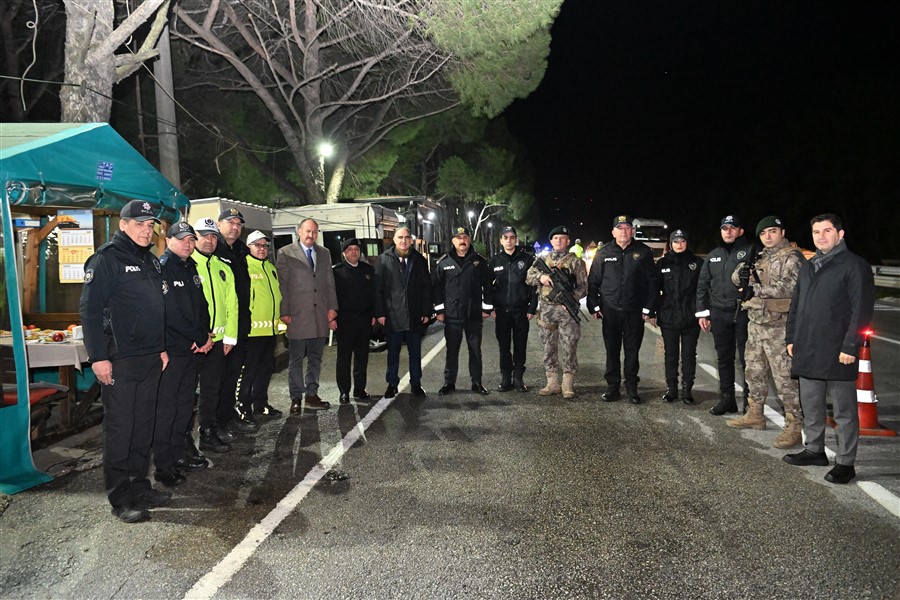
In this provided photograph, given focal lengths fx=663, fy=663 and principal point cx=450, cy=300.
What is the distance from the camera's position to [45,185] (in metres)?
5.75

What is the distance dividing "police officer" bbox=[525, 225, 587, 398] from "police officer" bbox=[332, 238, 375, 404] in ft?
6.75

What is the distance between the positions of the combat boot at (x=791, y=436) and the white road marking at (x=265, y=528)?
3.88 meters

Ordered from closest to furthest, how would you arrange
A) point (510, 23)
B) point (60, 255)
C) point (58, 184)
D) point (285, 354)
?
1. point (58, 184)
2. point (60, 255)
3. point (285, 354)
4. point (510, 23)

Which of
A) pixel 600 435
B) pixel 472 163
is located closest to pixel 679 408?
pixel 600 435

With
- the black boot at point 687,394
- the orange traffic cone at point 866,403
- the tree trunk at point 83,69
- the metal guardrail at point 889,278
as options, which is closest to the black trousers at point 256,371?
the black boot at point 687,394

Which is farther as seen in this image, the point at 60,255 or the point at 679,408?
the point at 60,255

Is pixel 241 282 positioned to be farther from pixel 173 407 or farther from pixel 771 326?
pixel 771 326

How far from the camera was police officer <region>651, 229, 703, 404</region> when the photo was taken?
25.2 feet

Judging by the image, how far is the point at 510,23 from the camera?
520 inches

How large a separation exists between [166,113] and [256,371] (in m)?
6.70

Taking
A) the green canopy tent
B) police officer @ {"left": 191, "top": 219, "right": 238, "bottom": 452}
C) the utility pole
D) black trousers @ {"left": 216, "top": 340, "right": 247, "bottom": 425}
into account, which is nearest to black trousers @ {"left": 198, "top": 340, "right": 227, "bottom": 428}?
police officer @ {"left": 191, "top": 219, "right": 238, "bottom": 452}

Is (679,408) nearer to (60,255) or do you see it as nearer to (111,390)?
(111,390)

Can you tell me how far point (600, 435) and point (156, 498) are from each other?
3931 millimetres

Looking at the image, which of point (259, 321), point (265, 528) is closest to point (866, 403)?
point (265, 528)
